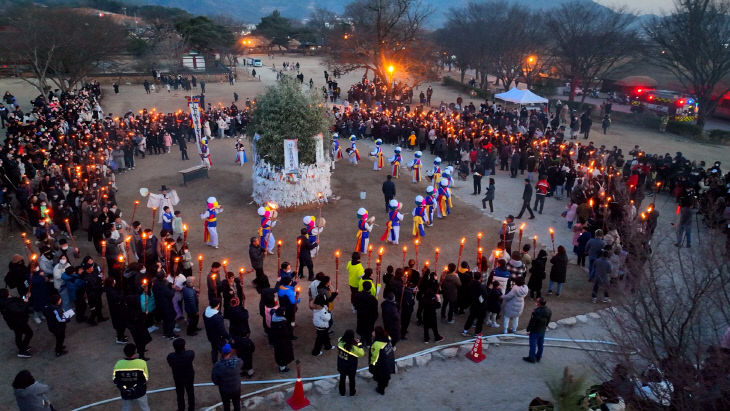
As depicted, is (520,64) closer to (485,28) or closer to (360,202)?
(485,28)

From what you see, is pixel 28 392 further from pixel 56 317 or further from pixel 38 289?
pixel 38 289

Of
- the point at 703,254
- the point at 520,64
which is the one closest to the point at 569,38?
the point at 520,64

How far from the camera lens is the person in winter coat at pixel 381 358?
7.86 m

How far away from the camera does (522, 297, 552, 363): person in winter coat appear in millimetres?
8852

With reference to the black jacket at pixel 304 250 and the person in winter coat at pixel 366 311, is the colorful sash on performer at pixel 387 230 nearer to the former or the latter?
the black jacket at pixel 304 250

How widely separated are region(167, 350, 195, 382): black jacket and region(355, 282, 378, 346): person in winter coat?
10.3 ft

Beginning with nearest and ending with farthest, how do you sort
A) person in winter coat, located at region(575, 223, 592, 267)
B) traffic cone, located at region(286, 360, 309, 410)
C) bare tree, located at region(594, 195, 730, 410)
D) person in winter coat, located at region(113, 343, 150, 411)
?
bare tree, located at region(594, 195, 730, 410), person in winter coat, located at region(113, 343, 150, 411), traffic cone, located at region(286, 360, 309, 410), person in winter coat, located at region(575, 223, 592, 267)

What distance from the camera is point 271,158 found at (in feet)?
56.9

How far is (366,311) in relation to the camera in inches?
367

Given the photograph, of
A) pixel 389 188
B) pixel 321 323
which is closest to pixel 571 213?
pixel 389 188

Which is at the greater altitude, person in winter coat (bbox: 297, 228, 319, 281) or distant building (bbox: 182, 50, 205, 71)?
distant building (bbox: 182, 50, 205, 71)

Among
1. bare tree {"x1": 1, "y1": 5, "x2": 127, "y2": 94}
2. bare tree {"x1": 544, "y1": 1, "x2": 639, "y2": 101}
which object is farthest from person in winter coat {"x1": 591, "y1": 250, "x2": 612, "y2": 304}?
bare tree {"x1": 1, "y1": 5, "x2": 127, "y2": 94}

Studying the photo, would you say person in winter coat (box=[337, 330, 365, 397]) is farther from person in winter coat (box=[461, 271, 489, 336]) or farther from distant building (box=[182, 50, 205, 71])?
distant building (box=[182, 50, 205, 71])

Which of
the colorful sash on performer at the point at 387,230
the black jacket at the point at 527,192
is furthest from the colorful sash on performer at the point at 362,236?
the black jacket at the point at 527,192
